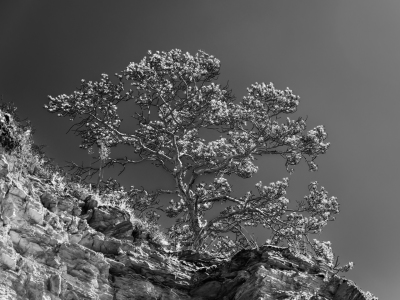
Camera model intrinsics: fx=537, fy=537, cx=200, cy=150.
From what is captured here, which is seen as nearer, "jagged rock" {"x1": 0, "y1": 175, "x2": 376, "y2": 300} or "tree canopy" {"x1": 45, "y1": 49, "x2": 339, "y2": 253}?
"jagged rock" {"x1": 0, "y1": 175, "x2": 376, "y2": 300}

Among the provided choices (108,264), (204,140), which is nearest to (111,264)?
(108,264)

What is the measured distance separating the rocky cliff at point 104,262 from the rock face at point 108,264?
0.03m

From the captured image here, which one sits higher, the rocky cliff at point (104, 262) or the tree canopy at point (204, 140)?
the tree canopy at point (204, 140)

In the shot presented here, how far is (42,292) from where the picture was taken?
12.9m

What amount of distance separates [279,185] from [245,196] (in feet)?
7.06

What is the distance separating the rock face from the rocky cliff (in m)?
0.03

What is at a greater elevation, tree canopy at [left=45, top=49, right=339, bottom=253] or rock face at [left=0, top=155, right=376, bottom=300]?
tree canopy at [left=45, top=49, right=339, bottom=253]

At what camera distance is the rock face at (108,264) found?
13.3 meters

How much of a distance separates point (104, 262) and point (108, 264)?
0.13m

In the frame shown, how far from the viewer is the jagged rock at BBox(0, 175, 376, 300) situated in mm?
13305

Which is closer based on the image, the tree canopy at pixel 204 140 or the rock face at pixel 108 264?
the rock face at pixel 108 264

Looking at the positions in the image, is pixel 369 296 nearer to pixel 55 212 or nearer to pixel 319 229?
pixel 55 212

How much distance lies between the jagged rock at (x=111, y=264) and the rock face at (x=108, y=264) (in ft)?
0.09

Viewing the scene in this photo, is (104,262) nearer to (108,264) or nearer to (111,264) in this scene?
(108,264)
